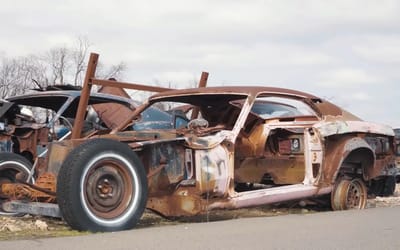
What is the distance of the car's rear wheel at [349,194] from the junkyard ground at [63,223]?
0.39m

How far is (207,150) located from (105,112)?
12.9ft

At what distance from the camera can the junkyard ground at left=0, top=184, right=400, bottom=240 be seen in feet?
22.5

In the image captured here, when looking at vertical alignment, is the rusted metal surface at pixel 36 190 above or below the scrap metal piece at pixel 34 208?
above

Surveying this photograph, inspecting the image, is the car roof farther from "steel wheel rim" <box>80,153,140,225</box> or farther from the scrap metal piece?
the scrap metal piece

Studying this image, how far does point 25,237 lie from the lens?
21.6ft

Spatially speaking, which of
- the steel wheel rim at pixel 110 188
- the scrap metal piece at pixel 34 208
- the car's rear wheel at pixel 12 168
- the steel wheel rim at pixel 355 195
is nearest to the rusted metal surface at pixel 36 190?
the scrap metal piece at pixel 34 208

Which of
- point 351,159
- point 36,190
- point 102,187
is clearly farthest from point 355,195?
point 36,190

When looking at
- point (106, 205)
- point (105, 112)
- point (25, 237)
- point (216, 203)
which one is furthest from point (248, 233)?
point (105, 112)

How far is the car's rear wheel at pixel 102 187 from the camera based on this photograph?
6.72m

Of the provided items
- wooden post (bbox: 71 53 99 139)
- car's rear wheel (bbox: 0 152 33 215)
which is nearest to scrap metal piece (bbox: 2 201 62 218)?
car's rear wheel (bbox: 0 152 33 215)

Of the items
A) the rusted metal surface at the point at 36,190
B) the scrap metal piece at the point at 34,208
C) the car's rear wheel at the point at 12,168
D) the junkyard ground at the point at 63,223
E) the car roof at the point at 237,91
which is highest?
the car roof at the point at 237,91

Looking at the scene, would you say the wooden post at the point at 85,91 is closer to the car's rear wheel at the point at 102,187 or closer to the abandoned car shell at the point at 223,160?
the abandoned car shell at the point at 223,160

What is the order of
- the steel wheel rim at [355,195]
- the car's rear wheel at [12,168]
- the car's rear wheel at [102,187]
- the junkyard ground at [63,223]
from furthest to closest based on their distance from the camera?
the steel wheel rim at [355,195], the car's rear wheel at [12,168], the junkyard ground at [63,223], the car's rear wheel at [102,187]

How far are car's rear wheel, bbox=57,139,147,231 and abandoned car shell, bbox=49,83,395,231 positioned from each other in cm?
1
